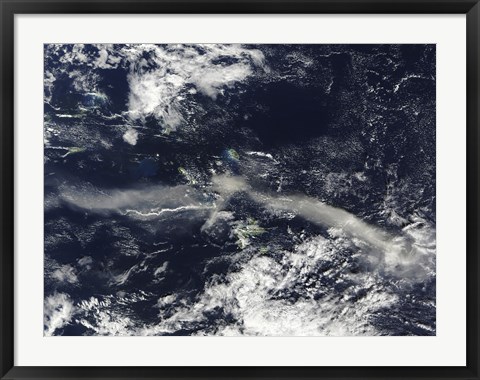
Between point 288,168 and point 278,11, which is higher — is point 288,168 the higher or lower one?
the lower one

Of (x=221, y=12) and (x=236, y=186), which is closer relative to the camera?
(x=221, y=12)

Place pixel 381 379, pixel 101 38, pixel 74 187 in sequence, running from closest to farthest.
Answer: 1. pixel 381 379
2. pixel 101 38
3. pixel 74 187

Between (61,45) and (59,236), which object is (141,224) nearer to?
(59,236)

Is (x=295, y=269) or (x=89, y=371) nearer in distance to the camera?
(x=89, y=371)

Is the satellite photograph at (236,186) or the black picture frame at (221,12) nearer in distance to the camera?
the black picture frame at (221,12)

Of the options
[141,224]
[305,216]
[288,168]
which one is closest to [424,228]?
[305,216]

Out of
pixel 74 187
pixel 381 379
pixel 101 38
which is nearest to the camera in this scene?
pixel 381 379

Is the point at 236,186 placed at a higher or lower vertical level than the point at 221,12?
lower

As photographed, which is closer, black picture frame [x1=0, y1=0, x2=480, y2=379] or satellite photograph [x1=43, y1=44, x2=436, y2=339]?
black picture frame [x1=0, y1=0, x2=480, y2=379]
